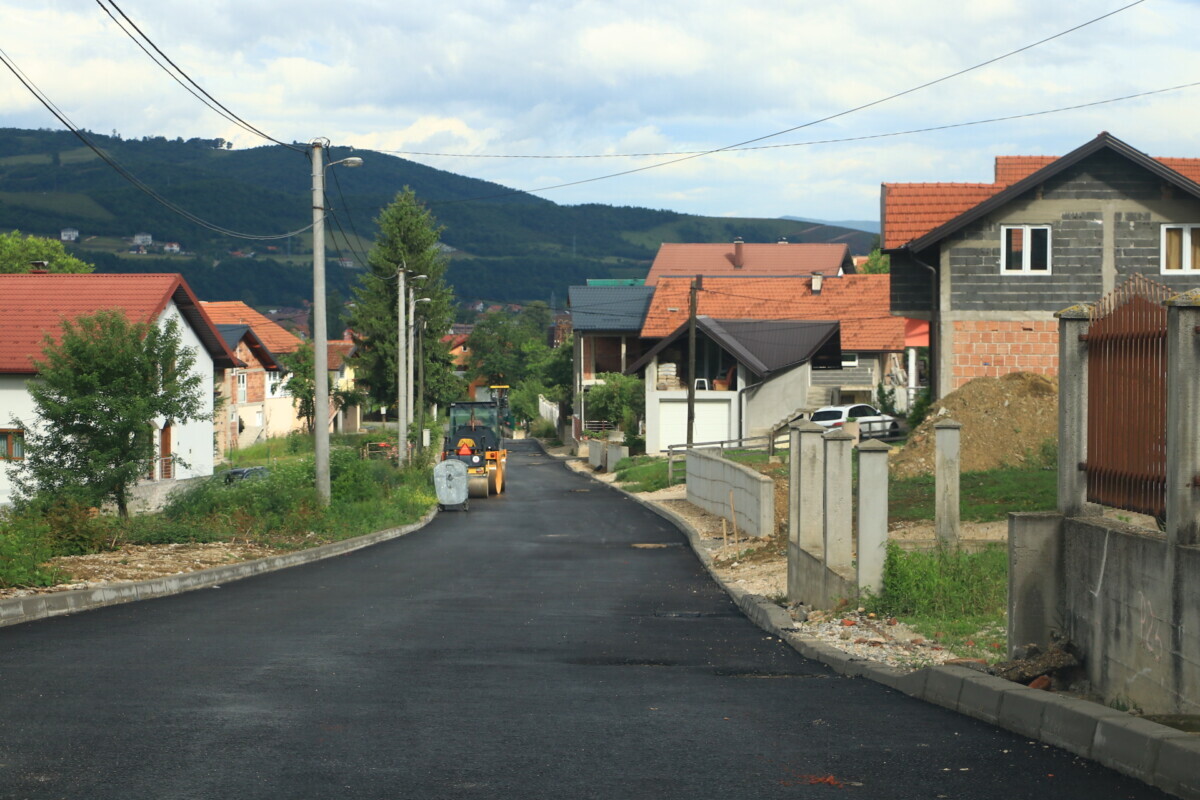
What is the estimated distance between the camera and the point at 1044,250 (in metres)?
33.7

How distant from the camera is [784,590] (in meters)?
16.7

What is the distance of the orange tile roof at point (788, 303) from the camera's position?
66.9m

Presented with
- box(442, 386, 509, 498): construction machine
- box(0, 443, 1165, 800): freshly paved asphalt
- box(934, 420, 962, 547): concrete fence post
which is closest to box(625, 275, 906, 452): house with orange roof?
box(442, 386, 509, 498): construction machine

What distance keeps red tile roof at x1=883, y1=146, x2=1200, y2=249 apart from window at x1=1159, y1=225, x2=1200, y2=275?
2.72 m

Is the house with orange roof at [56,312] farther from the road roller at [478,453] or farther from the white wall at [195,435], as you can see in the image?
the road roller at [478,453]

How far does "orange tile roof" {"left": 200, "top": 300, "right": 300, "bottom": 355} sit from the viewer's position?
284 ft

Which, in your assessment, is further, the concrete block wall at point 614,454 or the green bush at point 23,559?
the concrete block wall at point 614,454

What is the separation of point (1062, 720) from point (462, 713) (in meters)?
3.61

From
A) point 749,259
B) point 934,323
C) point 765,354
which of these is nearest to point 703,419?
point 765,354

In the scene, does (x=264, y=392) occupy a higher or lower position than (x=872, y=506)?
higher

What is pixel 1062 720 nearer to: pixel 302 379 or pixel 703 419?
pixel 703 419

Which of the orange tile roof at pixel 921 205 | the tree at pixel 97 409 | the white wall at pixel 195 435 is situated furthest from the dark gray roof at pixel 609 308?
the tree at pixel 97 409

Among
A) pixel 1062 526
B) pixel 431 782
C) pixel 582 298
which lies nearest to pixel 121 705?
pixel 431 782

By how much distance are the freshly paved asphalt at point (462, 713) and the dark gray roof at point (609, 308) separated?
2402 inches
